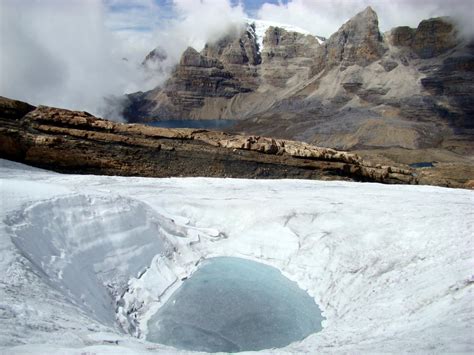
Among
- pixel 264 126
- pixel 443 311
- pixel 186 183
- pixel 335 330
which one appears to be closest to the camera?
pixel 443 311

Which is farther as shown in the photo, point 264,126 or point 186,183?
point 264,126

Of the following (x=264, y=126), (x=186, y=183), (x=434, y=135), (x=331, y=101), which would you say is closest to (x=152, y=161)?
(x=186, y=183)

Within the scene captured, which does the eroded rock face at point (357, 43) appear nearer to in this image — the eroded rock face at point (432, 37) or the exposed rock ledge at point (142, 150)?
the eroded rock face at point (432, 37)

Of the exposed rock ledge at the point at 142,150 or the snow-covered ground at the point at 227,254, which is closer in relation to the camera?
the snow-covered ground at the point at 227,254

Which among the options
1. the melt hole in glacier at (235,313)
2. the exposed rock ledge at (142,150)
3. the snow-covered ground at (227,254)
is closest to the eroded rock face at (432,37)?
the exposed rock ledge at (142,150)

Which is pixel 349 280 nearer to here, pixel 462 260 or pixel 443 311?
pixel 462 260

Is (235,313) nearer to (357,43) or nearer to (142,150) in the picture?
(142,150)

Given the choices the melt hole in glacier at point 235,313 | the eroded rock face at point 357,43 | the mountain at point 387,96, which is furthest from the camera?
the eroded rock face at point 357,43
